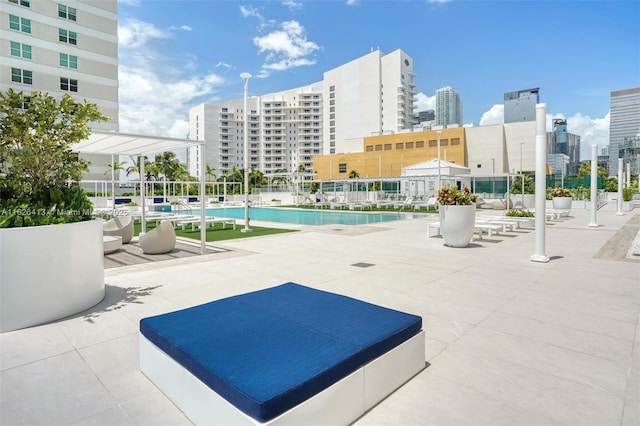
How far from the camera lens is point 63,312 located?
4.32 m

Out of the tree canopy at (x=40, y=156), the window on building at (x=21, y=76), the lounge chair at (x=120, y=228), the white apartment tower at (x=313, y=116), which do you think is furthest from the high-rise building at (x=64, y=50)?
the white apartment tower at (x=313, y=116)

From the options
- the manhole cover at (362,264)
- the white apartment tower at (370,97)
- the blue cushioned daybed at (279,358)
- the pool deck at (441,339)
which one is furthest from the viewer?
the white apartment tower at (370,97)

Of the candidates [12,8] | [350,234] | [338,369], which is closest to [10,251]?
[338,369]

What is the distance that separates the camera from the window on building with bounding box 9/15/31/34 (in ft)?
107

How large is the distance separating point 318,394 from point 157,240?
7.32 meters

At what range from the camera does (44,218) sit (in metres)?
4.29

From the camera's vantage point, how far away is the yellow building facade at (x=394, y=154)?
65125mm

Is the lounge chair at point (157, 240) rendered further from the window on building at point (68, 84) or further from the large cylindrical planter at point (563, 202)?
the window on building at point (68, 84)

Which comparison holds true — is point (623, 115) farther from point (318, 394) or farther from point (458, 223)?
point (318, 394)

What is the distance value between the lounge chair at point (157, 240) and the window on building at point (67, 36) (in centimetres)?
3821

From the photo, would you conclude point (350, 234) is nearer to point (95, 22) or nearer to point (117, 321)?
point (117, 321)

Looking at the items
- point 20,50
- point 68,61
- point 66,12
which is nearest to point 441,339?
point 20,50

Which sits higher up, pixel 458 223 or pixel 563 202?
pixel 563 202

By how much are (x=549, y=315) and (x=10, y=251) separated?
19.5ft
